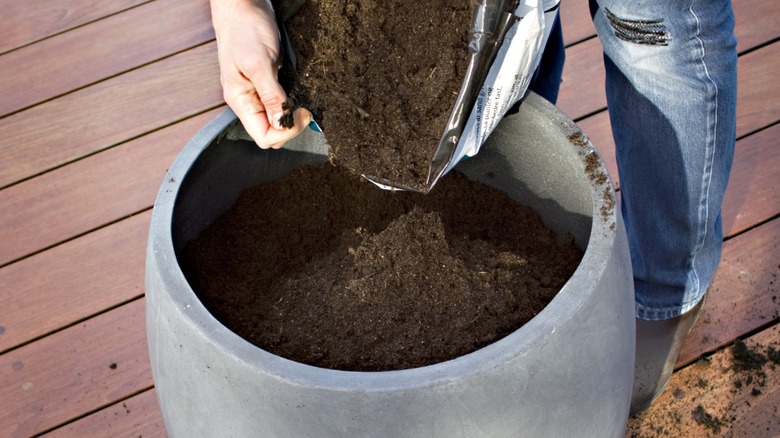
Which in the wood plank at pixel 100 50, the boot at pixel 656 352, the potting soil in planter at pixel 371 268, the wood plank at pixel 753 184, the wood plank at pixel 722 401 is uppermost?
the potting soil in planter at pixel 371 268

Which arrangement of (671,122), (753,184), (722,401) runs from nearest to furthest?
(671,122)
(722,401)
(753,184)

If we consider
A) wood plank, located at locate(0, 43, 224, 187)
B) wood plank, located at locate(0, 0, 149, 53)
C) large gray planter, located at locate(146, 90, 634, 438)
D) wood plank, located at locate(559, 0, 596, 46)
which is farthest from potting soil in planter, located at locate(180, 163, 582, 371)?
wood plank, located at locate(0, 0, 149, 53)

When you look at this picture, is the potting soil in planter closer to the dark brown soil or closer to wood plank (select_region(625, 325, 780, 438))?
the dark brown soil

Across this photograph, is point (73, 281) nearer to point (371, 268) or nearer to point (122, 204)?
point (122, 204)

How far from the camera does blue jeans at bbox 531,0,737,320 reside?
909 millimetres

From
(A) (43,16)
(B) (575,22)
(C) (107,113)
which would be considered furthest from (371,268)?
(A) (43,16)

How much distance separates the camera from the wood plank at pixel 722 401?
1.22 metres

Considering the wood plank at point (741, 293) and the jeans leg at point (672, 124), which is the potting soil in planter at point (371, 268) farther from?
the wood plank at point (741, 293)

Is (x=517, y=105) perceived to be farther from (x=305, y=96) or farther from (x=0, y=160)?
(x=0, y=160)

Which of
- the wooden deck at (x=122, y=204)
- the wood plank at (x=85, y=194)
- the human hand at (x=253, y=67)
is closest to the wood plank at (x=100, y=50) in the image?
the wooden deck at (x=122, y=204)

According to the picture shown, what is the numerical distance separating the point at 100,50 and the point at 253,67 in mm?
1219

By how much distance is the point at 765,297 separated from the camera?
1.38 metres

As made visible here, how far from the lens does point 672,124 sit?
3.25 ft

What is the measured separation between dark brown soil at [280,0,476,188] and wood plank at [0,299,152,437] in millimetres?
730
